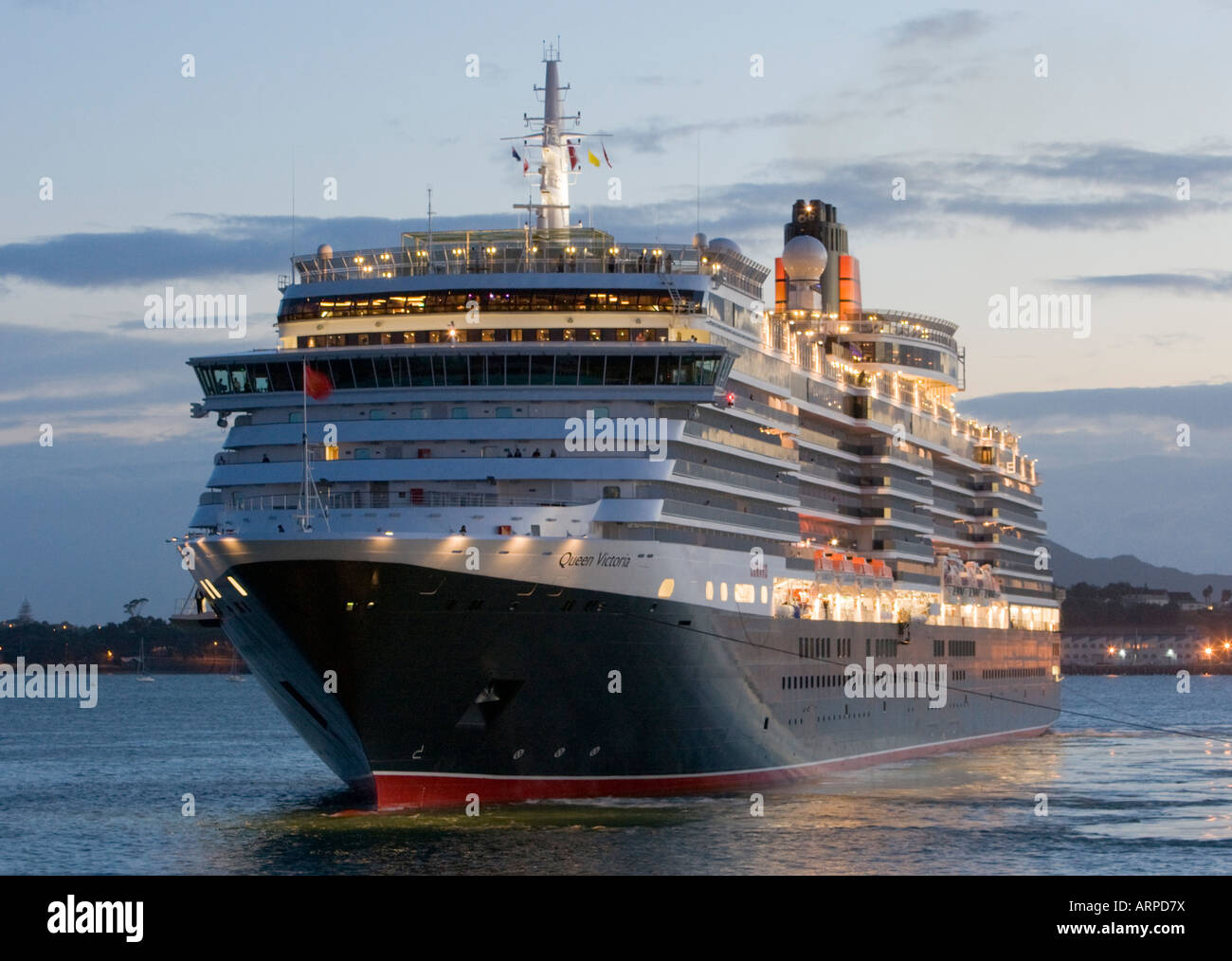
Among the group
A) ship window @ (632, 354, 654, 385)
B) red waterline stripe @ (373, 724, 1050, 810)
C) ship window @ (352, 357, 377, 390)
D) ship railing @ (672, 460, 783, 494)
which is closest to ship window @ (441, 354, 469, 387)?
ship window @ (352, 357, 377, 390)

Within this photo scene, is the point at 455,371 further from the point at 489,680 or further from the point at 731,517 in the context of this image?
the point at 731,517

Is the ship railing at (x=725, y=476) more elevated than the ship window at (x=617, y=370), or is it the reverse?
the ship window at (x=617, y=370)

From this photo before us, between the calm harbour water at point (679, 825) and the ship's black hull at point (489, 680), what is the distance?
955 mm

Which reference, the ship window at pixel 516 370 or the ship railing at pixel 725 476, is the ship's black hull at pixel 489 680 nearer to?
the ship railing at pixel 725 476

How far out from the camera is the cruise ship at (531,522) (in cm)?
4088

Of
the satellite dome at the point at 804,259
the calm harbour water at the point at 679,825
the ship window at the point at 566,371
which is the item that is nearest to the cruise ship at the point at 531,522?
the ship window at the point at 566,371

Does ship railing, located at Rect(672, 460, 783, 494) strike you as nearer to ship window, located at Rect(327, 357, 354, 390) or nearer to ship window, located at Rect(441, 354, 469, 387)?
ship window, located at Rect(441, 354, 469, 387)

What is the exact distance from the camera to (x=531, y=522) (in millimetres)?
42344

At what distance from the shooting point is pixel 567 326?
150 ft

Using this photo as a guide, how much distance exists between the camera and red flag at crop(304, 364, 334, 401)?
148 ft

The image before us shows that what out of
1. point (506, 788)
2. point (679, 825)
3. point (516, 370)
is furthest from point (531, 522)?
point (679, 825)
